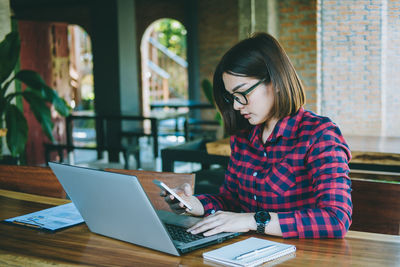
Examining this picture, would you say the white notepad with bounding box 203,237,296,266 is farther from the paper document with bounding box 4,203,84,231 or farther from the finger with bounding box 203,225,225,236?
the paper document with bounding box 4,203,84,231

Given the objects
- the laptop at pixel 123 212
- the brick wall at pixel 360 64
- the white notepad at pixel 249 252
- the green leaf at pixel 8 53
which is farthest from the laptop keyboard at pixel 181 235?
the brick wall at pixel 360 64

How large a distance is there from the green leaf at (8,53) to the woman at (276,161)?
2.52m

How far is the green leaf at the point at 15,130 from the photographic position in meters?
3.80

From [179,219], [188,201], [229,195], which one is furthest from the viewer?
[229,195]

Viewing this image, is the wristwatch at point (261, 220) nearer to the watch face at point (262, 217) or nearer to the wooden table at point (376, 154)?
the watch face at point (262, 217)

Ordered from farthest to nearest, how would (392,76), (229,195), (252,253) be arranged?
(392,76), (229,195), (252,253)

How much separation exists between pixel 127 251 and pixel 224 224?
0.29 m

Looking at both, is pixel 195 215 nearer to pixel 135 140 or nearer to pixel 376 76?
pixel 376 76

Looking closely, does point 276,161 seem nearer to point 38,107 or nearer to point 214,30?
point 38,107

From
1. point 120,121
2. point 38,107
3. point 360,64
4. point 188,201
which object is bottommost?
point 120,121

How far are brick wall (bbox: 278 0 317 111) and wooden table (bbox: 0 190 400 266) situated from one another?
4998 millimetres

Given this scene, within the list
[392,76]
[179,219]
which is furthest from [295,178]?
[392,76]

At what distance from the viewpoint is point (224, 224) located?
55.2 inches

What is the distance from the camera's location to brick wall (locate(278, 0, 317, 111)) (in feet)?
20.2
